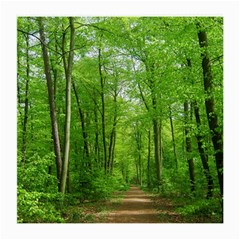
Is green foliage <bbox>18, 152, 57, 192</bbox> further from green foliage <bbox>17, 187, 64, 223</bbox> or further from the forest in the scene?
green foliage <bbox>17, 187, 64, 223</bbox>

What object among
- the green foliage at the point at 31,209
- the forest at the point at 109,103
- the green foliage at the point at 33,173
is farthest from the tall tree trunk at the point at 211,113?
the green foliage at the point at 31,209

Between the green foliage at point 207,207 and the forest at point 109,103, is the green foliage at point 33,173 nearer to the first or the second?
the forest at point 109,103

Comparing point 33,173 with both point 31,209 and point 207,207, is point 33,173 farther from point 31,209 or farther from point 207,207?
point 207,207

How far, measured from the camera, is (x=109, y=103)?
77.7 feet

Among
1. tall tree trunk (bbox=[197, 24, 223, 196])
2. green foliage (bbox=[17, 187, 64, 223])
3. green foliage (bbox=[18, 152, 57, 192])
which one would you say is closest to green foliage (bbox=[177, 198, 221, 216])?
tall tree trunk (bbox=[197, 24, 223, 196])

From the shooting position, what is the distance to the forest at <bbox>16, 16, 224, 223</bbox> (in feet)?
29.2

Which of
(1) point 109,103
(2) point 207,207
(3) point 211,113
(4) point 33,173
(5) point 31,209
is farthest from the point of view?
(1) point 109,103

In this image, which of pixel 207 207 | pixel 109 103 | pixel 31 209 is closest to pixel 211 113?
pixel 207 207

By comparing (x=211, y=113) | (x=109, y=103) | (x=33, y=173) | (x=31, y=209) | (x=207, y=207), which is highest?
(x=109, y=103)

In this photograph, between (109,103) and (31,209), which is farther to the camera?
(109,103)

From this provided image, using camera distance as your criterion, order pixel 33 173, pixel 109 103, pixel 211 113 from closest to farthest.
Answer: pixel 33 173 → pixel 211 113 → pixel 109 103

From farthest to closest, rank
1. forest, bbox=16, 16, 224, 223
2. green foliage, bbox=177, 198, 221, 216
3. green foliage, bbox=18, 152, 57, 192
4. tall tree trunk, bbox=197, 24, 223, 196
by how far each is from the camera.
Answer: green foliage, bbox=177, 198, 221, 216 → forest, bbox=16, 16, 224, 223 → tall tree trunk, bbox=197, 24, 223, 196 → green foliage, bbox=18, 152, 57, 192
